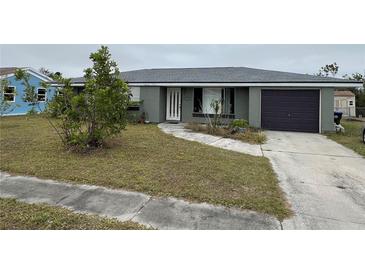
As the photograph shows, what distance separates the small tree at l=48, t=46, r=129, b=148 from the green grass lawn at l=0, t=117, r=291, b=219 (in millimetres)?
605

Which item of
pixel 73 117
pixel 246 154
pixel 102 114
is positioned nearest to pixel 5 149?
pixel 73 117

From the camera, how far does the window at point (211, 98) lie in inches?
602

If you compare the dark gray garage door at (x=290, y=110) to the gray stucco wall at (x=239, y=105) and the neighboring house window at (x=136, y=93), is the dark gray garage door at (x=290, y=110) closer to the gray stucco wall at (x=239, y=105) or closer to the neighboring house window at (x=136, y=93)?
the gray stucco wall at (x=239, y=105)

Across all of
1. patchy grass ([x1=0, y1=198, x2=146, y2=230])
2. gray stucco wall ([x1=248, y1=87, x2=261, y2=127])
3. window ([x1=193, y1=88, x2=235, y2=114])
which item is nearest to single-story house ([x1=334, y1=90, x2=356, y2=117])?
window ([x1=193, y1=88, x2=235, y2=114])

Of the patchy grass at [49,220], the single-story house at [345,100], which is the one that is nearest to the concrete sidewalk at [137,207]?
the patchy grass at [49,220]

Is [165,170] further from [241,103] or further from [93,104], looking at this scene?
Result: [241,103]

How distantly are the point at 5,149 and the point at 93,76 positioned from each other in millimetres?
3523

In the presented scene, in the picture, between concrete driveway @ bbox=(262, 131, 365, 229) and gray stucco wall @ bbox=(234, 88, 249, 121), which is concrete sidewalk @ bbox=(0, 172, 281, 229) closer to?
concrete driveway @ bbox=(262, 131, 365, 229)

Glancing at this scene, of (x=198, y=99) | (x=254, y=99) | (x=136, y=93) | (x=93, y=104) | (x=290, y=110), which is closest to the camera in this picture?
(x=93, y=104)

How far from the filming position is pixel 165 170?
545cm

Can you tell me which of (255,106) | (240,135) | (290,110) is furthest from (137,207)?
(290,110)

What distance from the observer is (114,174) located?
5062mm

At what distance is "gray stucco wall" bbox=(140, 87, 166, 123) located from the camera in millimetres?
15297

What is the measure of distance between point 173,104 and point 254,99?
17.8 ft
